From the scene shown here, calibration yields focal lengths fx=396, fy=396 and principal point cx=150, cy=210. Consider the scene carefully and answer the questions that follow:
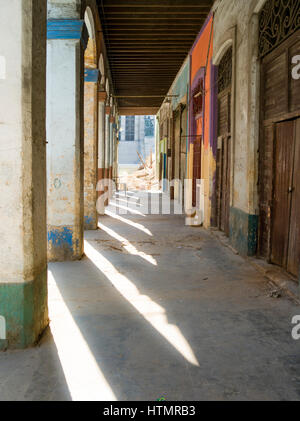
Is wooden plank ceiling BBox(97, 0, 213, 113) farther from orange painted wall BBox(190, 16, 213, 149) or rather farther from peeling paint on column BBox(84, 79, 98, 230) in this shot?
peeling paint on column BBox(84, 79, 98, 230)

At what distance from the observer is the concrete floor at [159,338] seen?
247 cm

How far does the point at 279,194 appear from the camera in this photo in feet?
17.0

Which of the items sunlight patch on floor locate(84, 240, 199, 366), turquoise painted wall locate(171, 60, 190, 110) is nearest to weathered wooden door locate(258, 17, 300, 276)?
sunlight patch on floor locate(84, 240, 199, 366)

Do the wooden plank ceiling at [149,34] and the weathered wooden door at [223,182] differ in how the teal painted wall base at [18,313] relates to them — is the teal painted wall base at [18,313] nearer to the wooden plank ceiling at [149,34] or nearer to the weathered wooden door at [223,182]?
the weathered wooden door at [223,182]

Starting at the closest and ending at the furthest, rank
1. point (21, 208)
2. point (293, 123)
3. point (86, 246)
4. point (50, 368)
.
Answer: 1. point (50, 368)
2. point (21, 208)
3. point (293, 123)
4. point (86, 246)

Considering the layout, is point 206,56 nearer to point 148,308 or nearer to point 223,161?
point 223,161

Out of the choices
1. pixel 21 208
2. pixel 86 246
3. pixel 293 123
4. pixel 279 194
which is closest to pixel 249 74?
pixel 293 123

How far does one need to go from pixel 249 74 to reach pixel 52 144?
3.11 metres

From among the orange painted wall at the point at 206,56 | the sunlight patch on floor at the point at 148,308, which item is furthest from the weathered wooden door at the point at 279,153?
the orange painted wall at the point at 206,56

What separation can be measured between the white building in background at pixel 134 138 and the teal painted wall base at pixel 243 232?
113ft

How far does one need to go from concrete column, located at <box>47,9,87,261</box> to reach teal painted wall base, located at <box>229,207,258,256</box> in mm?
2527

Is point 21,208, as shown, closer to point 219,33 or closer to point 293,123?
point 293,123

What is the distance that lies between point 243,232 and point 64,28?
13.1ft

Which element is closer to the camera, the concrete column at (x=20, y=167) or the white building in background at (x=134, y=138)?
the concrete column at (x=20, y=167)
